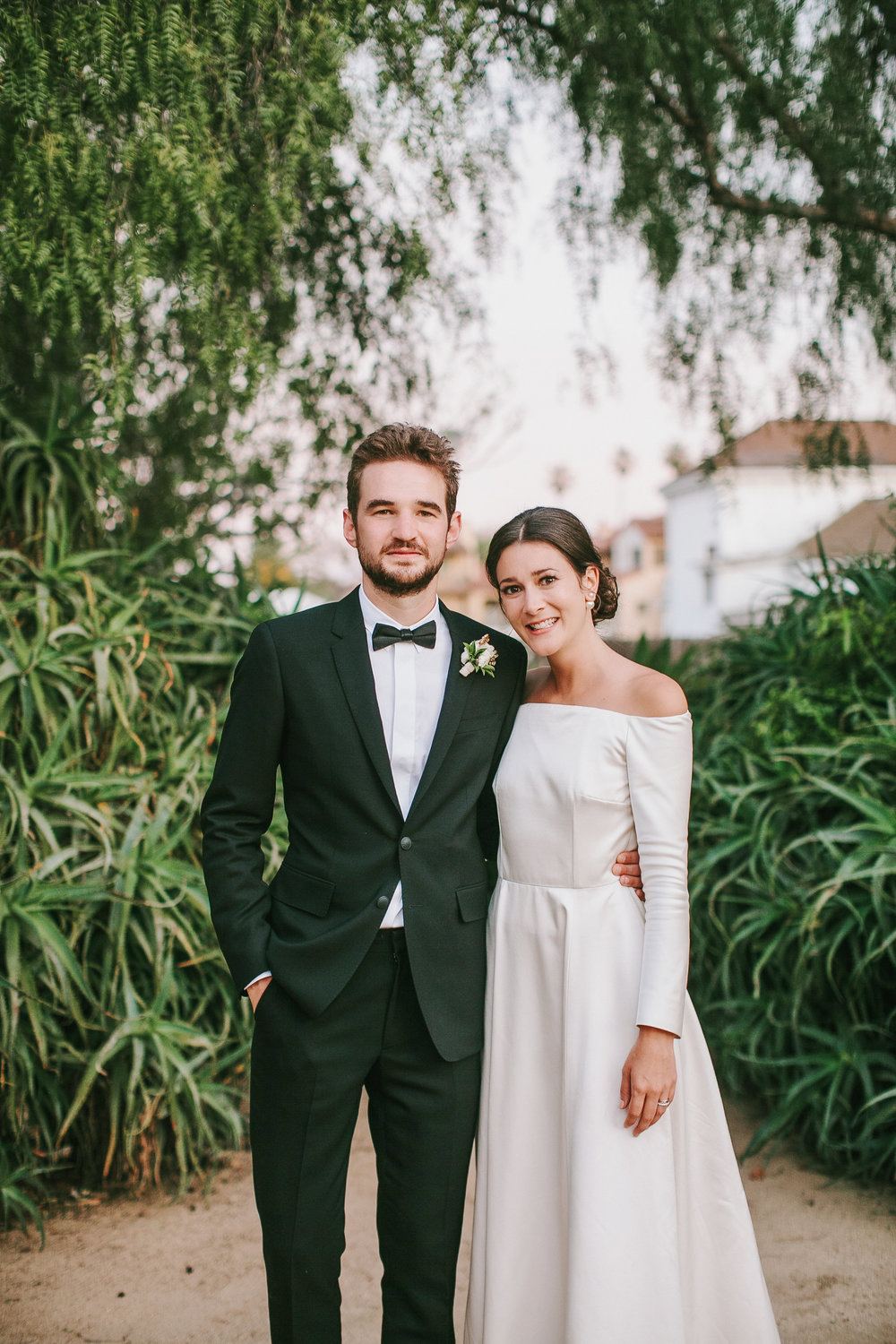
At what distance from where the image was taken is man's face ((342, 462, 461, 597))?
7.51 feet

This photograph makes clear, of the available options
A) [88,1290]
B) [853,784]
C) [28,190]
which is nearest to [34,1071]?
[88,1290]

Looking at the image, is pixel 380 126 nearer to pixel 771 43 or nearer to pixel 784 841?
pixel 771 43

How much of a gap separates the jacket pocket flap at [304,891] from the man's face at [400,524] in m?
0.64

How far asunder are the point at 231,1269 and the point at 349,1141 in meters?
1.28

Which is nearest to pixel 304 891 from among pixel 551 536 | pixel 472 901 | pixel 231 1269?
pixel 472 901

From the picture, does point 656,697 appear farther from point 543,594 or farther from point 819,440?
point 819,440

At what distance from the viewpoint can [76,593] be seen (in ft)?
12.5

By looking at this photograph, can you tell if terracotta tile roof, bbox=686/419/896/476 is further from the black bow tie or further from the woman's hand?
the woman's hand

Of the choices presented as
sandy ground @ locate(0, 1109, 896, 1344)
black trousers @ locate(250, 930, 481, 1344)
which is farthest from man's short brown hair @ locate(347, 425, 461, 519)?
sandy ground @ locate(0, 1109, 896, 1344)

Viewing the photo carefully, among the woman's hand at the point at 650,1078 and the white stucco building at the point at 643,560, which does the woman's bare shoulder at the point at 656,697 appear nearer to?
the woman's hand at the point at 650,1078

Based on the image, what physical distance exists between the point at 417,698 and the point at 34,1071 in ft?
6.41

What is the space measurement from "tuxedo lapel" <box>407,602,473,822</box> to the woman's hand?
2.18 ft

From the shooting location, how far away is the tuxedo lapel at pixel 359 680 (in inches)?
87.6

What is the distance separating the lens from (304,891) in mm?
2252
